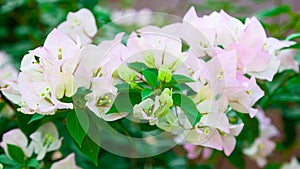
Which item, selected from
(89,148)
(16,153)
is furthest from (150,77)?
(16,153)

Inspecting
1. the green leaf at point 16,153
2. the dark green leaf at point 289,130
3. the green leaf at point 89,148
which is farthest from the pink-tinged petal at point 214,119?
the dark green leaf at point 289,130

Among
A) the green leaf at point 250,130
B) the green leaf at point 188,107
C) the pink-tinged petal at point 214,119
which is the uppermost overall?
the green leaf at point 188,107

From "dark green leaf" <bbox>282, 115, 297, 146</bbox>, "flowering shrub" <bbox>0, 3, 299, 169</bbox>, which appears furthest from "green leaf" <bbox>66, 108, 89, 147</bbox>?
"dark green leaf" <bbox>282, 115, 297, 146</bbox>

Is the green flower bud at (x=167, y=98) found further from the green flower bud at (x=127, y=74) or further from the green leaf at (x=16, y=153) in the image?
the green leaf at (x=16, y=153)

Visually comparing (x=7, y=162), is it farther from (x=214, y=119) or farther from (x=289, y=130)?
(x=289, y=130)

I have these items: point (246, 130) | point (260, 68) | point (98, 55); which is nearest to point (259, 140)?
point (246, 130)

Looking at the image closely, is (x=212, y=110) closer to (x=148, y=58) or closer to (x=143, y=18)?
(x=148, y=58)
